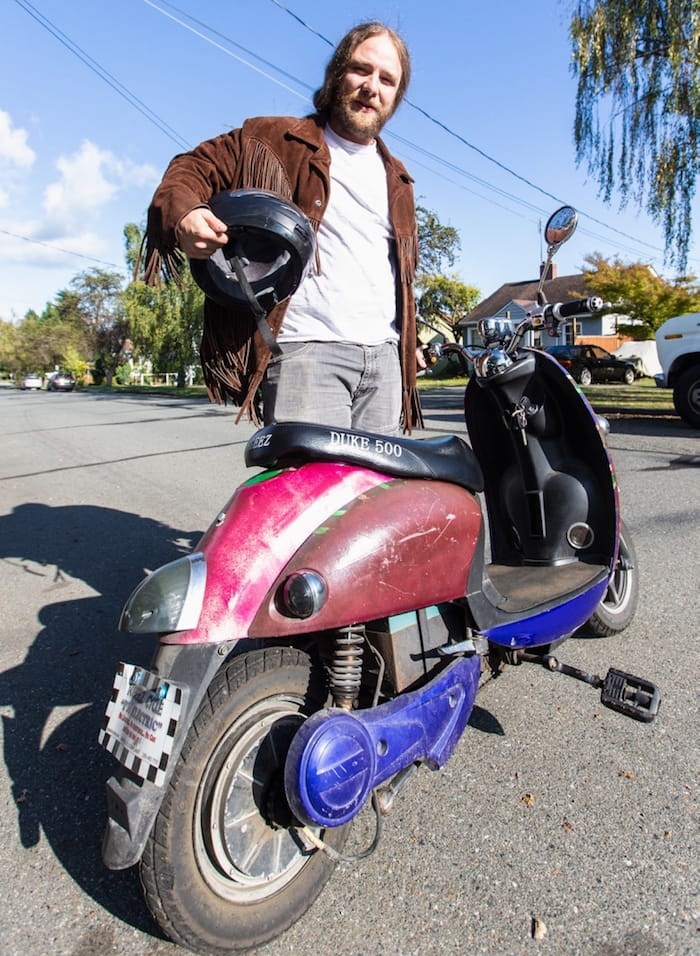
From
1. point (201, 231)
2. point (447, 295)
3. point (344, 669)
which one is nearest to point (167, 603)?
point (344, 669)

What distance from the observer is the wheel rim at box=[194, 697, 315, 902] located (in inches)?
57.5

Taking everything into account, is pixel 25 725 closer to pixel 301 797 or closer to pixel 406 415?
pixel 301 797

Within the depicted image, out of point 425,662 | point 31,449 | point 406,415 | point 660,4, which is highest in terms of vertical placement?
point 660,4

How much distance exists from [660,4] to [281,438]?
A: 15032 millimetres

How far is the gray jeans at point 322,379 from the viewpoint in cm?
224

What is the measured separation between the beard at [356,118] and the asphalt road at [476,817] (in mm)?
2010

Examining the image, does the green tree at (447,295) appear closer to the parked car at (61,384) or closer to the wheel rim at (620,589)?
the parked car at (61,384)

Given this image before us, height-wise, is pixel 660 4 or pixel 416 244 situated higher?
pixel 660 4

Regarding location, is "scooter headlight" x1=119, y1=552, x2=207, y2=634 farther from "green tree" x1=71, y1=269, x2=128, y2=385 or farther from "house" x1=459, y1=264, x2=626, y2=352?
"green tree" x1=71, y1=269, x2=128, y2=385

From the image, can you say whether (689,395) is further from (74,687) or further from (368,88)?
(74,687)

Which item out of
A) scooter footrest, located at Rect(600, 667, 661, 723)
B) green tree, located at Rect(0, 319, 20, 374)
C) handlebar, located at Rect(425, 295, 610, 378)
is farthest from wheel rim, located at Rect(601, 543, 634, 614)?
green tree, located at Rect(0, 319, 20, 374)

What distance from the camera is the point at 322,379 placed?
226cm

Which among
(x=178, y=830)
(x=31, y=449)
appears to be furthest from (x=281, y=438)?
(x=31, y=449)

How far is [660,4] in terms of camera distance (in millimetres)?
12820
